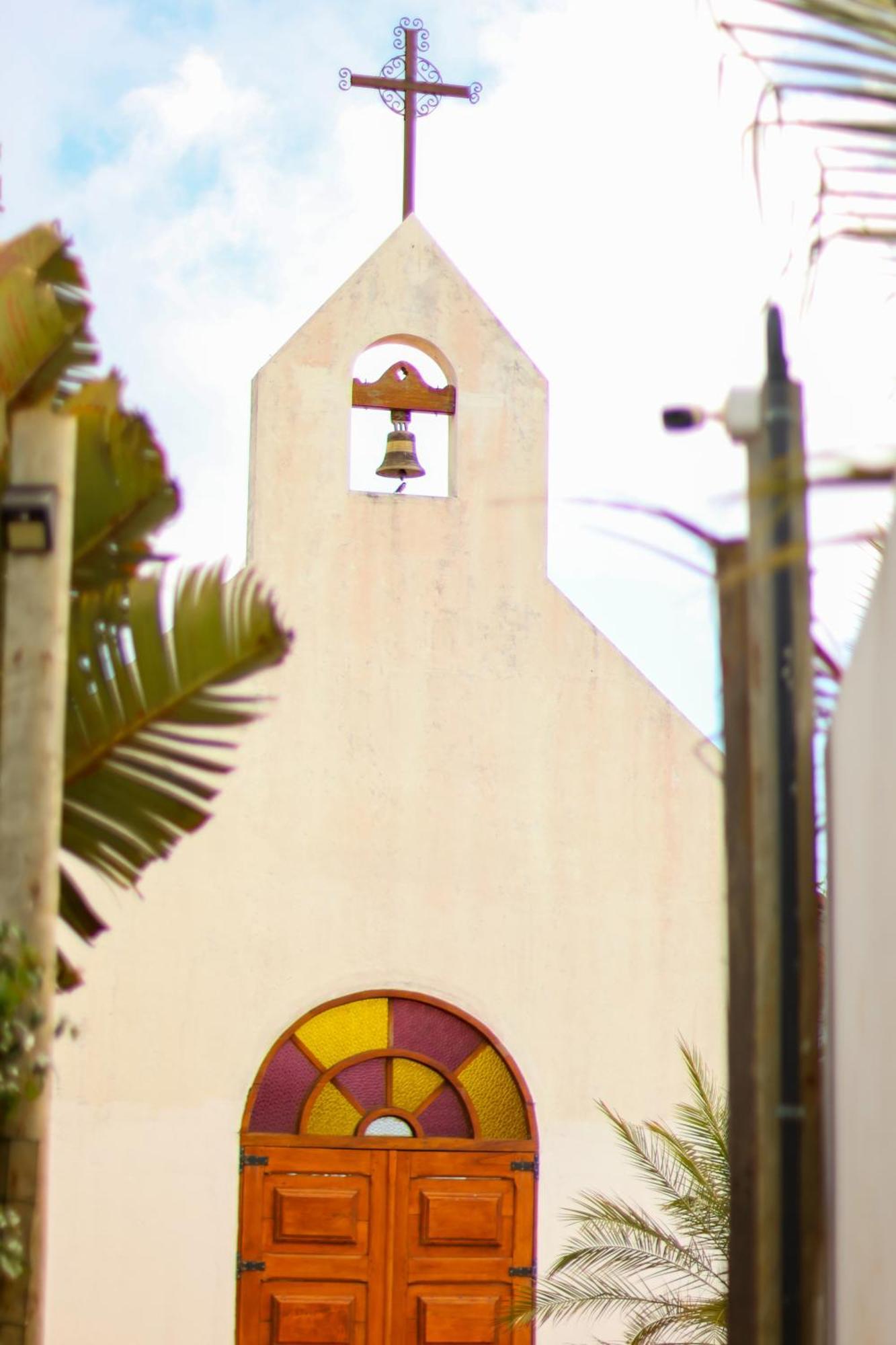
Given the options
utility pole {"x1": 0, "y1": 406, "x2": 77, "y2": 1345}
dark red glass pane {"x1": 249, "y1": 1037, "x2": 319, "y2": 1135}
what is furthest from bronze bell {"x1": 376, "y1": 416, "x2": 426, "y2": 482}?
utility pole {"x1": 0, "y1": 406, "x2": 77, "y2": 1345}

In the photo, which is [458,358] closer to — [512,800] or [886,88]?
[512,800]

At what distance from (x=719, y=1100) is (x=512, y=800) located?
2086mm

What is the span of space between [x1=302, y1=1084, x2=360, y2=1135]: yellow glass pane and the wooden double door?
0.13 meters

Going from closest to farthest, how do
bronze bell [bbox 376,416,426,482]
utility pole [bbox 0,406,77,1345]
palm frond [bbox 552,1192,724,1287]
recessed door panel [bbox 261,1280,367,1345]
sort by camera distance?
1. utility pole [bbox 0,406,77,1345]
2. palm frond [bbox 552,1192,724,1287]
3. recessed door panel [bbox 261,1280,367,1345]
4. bronze bell [bbox 376,416,426,482]

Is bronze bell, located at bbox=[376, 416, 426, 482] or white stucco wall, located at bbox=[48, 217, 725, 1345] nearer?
white stucco wall, located at bbox=[48, 217, 725, 1345]

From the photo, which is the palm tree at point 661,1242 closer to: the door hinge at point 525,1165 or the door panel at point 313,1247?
the door hinge at point 525,1165

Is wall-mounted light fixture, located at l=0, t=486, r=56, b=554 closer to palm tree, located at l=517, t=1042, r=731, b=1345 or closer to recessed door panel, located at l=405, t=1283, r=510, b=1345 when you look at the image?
palm tree, located at l=517, t=1042, r=731, b=1345

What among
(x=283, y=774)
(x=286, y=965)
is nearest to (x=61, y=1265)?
(x=286, y=965)

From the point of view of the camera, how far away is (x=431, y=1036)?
11.2m

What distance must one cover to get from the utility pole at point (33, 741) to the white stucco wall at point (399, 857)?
6201 mm

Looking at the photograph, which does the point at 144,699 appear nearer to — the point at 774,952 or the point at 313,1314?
the point at 774,952

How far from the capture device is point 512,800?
37.9ft

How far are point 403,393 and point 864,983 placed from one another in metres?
8.34

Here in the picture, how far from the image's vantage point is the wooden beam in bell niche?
472 inches
